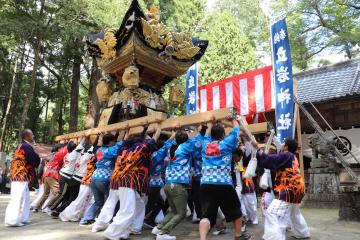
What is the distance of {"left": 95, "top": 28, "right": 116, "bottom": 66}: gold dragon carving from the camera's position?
741 centimetres

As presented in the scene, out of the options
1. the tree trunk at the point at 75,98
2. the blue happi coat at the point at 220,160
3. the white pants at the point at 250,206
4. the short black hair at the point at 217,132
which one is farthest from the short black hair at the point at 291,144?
the tree trunk at the point at 75,98

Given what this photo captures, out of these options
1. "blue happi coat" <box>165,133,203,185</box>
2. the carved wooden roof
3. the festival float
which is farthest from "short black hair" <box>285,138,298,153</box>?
the carved wooden roof

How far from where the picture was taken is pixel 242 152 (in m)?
5.45

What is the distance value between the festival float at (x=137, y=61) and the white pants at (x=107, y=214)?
1407 millimetres

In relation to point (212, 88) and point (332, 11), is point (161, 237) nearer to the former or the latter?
point (212, 88)

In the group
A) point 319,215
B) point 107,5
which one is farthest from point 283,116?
point 107,5

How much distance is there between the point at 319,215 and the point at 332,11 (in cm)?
1062

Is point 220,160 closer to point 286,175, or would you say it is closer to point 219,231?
point 286,175

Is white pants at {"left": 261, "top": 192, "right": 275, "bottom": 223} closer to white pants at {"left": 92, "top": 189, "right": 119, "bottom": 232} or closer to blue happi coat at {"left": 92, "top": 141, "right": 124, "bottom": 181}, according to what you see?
white pants at {"left": 92, "top": 189, "right": 119, "bottom": 232}

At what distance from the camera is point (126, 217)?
4781 mm

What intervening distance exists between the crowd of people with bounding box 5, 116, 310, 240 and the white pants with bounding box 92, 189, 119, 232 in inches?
0.6

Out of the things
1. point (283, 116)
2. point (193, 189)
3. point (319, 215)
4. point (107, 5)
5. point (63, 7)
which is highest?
point (63, 7)

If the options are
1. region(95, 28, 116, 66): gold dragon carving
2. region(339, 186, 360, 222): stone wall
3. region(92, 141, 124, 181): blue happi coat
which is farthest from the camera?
region(95, 28, 116, 66): gold dragon carving

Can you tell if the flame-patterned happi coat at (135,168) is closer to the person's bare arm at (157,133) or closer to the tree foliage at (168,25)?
the person's bare arm at (157,133)
